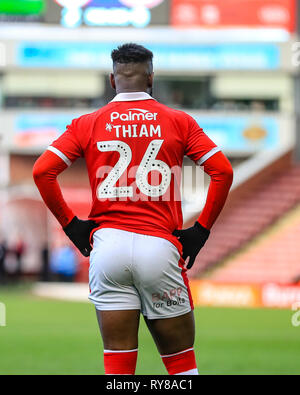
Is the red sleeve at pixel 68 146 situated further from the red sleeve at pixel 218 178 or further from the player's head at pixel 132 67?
the red sleeve at pixel 218 178

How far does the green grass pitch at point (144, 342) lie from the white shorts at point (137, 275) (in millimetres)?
4926

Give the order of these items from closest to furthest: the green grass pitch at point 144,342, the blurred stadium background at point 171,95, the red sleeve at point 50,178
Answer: the red sleeve at point 50,178, the green grass pitch at point 144,342, the blurred stadium background at point 171,95

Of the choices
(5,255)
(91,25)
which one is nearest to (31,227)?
(5,255)

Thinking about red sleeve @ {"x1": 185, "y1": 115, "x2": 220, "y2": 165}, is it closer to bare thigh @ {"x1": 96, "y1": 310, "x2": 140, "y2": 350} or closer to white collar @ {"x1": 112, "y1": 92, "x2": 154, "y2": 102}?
white collar @ {"x1": 112, "y1": 92, "x2": 154, "y2": 102}

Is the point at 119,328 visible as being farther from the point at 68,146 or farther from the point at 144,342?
the point at 144,342

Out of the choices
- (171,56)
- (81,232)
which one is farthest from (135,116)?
(171,56)

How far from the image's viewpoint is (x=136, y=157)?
12.7ft

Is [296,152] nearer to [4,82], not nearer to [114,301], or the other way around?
[4,82]

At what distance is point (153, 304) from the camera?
151 inches

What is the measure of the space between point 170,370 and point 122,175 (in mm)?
961

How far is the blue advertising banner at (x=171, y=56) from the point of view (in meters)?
27.1

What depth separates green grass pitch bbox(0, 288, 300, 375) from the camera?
369 inches

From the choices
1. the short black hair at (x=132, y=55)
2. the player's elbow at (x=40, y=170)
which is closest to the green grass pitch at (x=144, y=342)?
the player's elbow at (x=40, y=170)
